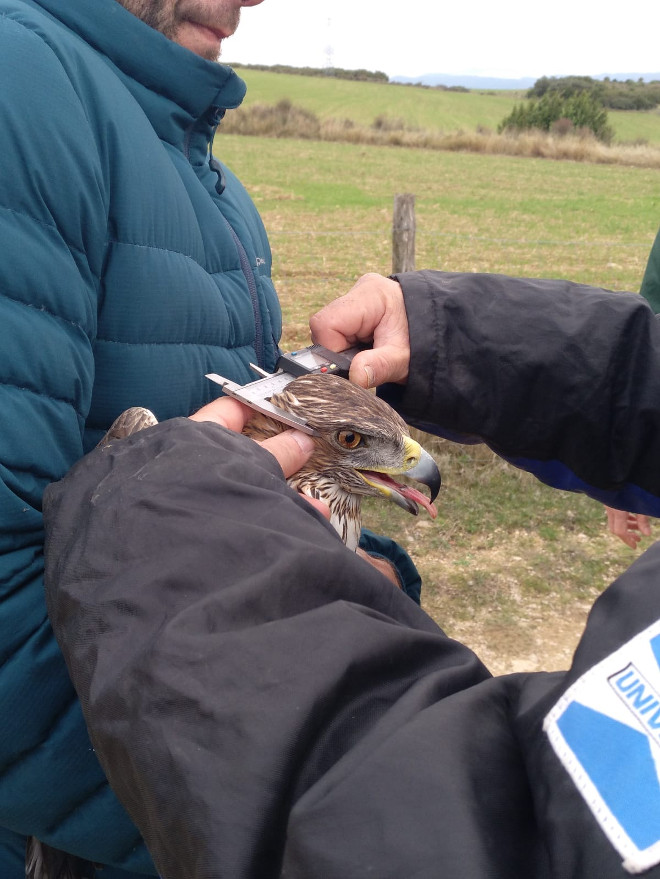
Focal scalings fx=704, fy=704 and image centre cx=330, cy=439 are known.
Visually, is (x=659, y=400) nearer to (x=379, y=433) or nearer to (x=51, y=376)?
(x=379, y=433)

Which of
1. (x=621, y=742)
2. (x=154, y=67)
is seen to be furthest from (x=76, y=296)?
(x=621, y=742)

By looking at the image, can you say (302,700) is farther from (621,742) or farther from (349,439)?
(349,439)

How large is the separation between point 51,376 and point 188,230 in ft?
2.00

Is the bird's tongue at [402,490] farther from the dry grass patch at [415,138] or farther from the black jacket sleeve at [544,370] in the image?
the dry grass patch at [415,138]

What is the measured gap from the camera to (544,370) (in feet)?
7.24

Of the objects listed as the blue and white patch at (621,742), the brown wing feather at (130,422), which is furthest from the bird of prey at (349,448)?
the blue and white patch at (621,742)

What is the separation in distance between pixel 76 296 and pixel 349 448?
3.59 ft

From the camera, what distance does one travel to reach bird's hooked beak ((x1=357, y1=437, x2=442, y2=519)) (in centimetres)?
233

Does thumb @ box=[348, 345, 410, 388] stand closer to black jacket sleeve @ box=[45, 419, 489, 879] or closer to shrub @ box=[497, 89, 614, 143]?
black jacket sleeve @ box=[45, 419, 489, 879]

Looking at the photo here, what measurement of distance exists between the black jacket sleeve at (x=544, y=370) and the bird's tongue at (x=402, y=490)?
0.25 metres

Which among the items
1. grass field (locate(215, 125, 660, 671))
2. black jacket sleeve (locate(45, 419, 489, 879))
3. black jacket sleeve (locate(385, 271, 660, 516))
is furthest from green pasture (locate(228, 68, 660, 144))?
black jacket sleeve (locate(45, 419, 489, 879))

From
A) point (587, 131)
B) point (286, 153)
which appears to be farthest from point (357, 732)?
point (587, 131)

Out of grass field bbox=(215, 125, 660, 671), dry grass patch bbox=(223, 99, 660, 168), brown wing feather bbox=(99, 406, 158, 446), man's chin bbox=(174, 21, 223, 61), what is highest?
dry grass patch bbox=(223, 99, 660, 168)

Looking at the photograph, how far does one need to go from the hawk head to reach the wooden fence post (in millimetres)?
5399
